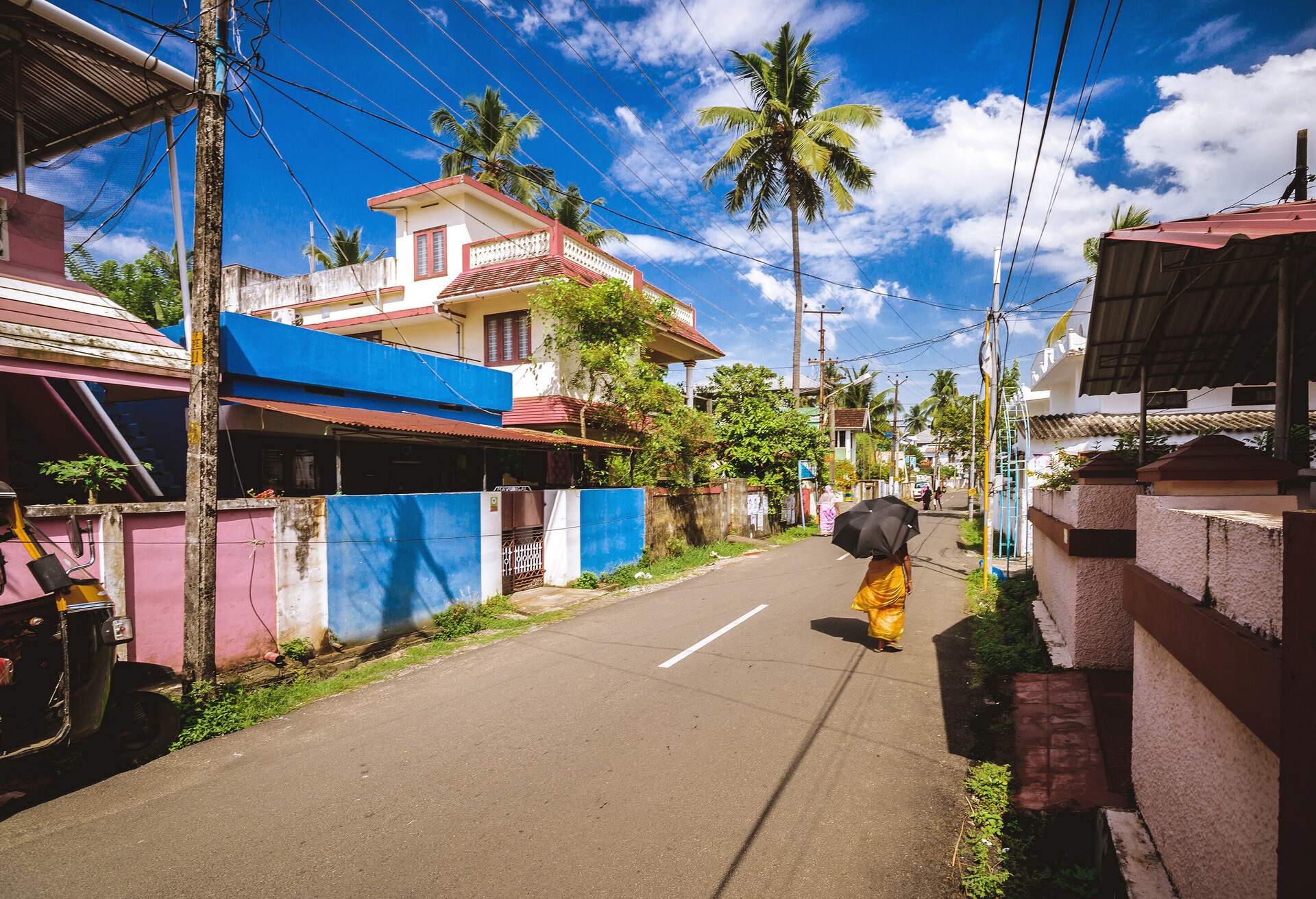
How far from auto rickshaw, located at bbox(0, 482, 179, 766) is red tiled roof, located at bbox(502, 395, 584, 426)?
1045 centimetres

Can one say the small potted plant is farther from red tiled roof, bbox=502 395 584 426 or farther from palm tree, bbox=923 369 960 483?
palm tree, bbox=923 369 960 483

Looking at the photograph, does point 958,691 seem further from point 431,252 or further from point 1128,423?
point 431,252

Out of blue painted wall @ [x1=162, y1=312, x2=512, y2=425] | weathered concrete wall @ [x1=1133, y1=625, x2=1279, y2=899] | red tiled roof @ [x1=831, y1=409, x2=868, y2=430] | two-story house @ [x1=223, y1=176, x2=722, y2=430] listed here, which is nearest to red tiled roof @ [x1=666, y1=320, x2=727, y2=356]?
two-story house @ [x1=223, y1=176, x2=722, y2=430]

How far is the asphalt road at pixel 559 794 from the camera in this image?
11.1 ft

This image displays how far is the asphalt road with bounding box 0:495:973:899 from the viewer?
339cm

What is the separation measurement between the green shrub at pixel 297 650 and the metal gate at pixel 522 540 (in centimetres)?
392

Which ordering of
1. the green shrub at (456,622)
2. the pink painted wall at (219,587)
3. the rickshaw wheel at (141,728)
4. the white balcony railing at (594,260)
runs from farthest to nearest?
the white balcony railing at (594,260)
the green shrub at (456,622)
the pink painted wall at (219,587)
the rickshaw wheel at (141,728)

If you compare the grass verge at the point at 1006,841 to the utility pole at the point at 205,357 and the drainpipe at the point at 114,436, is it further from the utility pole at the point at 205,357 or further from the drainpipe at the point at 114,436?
the drainpipe at the point at 114,436

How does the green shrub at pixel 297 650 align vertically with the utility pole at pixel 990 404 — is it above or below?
below

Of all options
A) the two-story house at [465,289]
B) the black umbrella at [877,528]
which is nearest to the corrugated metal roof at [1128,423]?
the black umbrella at [877,528]

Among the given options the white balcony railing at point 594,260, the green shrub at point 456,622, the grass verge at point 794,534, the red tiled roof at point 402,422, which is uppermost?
the white balcony railing at point 594,260

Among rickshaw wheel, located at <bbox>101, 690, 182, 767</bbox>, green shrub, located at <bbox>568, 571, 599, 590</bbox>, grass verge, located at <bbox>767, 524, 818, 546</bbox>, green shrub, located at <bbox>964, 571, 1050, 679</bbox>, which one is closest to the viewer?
rickshaw wheel, located at <bbox>101, 690, 182, 767</bbox>

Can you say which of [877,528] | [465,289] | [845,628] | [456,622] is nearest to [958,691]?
[877,528]

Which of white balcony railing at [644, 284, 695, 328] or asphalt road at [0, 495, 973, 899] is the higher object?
white balcony railing at [644, 284, 695, 328]
